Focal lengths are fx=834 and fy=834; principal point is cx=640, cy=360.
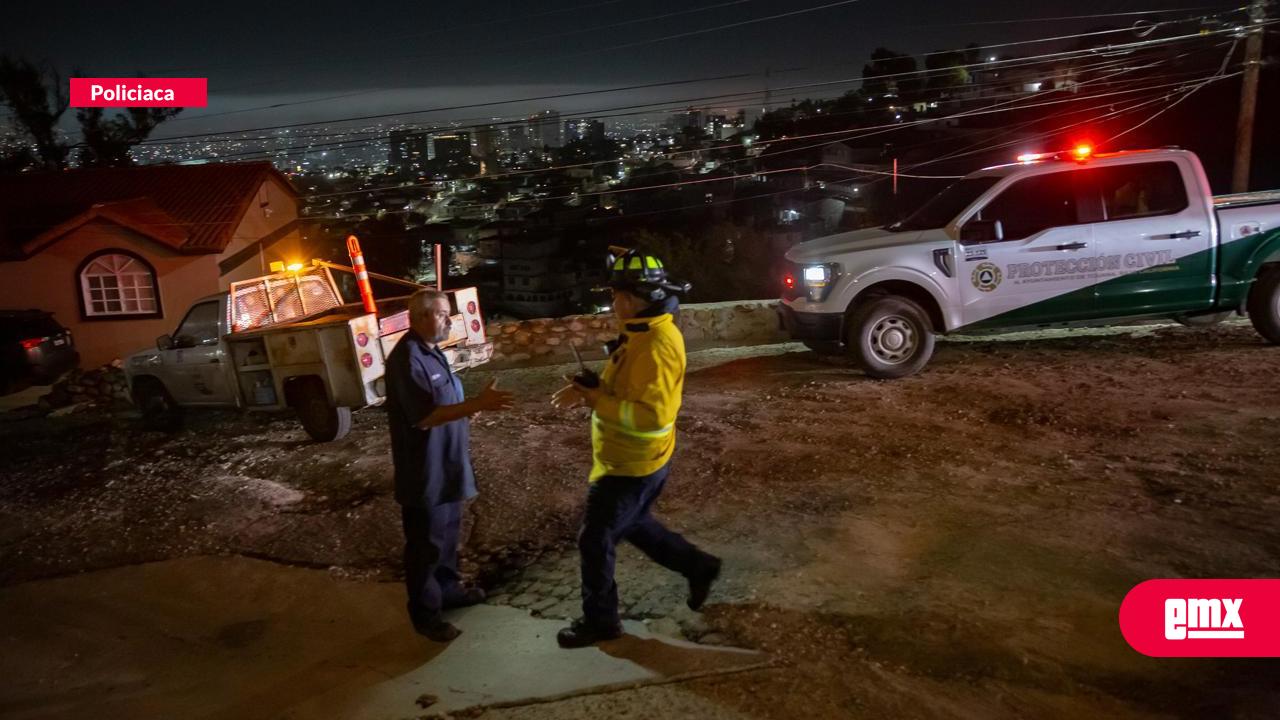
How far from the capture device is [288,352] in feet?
26.9

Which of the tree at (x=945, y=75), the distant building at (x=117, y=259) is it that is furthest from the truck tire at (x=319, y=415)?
the tree at (x=945, y=75)

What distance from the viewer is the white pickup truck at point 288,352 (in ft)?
25.5

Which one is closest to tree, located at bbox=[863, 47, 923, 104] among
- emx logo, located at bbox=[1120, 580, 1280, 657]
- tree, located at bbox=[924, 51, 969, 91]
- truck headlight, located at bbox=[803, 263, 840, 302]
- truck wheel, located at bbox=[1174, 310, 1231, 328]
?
tree, located at bbox=[924, 51, 969, 91]

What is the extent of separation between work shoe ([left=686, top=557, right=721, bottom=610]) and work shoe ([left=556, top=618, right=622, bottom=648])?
38 centimetres

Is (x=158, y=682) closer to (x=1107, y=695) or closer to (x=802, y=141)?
(x=1107, y=695)

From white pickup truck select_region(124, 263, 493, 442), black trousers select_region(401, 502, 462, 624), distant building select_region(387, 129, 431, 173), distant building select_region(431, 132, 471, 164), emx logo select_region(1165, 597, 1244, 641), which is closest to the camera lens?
emx logo select_region(1165, 597, 1244, 641)

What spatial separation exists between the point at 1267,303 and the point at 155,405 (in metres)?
12.1

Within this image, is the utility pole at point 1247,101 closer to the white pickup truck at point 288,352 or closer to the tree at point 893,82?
the white pickup truck at point 288,352

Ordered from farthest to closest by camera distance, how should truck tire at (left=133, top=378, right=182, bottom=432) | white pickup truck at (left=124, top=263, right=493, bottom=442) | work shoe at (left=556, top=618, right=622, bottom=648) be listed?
truck tire at (left=133, top=378, right=182, bottom=432) < white pickup truck at (left=124, top=263, right=493, bottom=442) < work shoe at (left=556, top=618, right=622, bottom=648)

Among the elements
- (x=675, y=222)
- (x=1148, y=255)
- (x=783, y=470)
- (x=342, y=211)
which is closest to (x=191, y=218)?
(x=342, y=211)

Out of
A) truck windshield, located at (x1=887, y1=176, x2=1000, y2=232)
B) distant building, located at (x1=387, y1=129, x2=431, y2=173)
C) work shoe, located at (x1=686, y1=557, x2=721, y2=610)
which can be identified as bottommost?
work shoe, located at (x1=686, y1=557, x2=721, y2=610)

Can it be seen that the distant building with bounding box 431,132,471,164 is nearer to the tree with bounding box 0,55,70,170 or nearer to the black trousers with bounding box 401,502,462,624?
the tree with bounding box 0,55,70,170

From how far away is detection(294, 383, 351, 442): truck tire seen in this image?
26.8ft

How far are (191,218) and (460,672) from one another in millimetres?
18509
